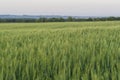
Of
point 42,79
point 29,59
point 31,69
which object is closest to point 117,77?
point 42,79

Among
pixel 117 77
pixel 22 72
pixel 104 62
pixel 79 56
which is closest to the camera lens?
pixel 117 77

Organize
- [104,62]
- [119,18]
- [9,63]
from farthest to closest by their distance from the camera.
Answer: [119,18] → [104,62] → [9,63]

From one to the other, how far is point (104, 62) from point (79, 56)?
217 mm

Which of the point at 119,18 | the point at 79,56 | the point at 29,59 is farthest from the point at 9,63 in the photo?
the point at 119,18

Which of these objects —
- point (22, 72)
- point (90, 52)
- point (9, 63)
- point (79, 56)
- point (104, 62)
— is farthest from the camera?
point (90, 52)

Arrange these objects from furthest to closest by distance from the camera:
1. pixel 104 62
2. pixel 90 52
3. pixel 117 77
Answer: pixel 90 52 → pixel 104 62 → pixel 117 77

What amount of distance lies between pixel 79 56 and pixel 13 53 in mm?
493

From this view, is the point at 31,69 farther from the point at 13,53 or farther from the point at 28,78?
the point at 13,53

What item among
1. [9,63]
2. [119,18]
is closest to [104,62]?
[9,63]

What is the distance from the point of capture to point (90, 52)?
191 cm

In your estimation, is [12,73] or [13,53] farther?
[13,53]

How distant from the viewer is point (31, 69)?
1.42 m

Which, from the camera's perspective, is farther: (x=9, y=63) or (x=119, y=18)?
(x=119, y=18)

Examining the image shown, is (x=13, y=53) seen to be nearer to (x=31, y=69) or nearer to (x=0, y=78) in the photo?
(x=31, y=69)
